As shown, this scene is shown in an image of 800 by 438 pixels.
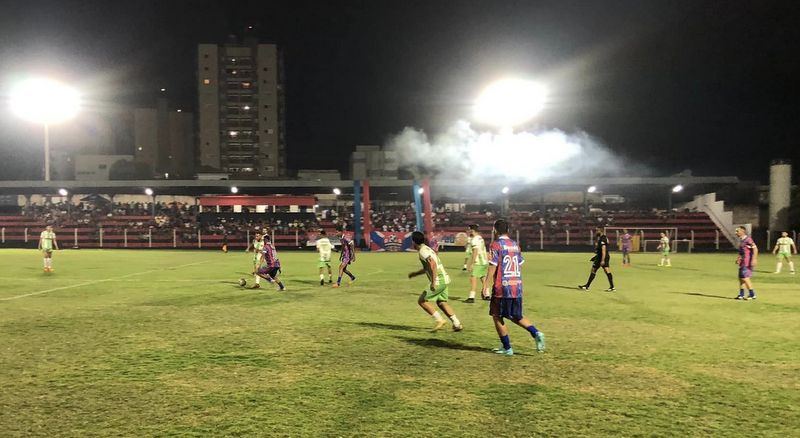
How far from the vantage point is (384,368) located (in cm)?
796

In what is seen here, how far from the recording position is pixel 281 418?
5836mm

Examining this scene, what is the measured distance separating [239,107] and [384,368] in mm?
120537

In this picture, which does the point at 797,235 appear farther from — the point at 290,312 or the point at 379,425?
the point at 379,425

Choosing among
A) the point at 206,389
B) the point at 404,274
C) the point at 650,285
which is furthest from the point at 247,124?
the point at 206,389

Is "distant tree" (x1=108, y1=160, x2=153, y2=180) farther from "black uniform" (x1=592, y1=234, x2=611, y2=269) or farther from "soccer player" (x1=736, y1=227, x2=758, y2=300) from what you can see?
"soccer player" (x1=736, y1=227, x2=758, y2=300)

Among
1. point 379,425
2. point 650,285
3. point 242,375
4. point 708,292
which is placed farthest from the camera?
point 650,285

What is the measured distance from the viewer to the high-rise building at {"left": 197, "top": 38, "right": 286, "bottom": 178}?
117312 mm

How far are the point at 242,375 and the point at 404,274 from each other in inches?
662

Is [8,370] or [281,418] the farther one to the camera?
[8,370]

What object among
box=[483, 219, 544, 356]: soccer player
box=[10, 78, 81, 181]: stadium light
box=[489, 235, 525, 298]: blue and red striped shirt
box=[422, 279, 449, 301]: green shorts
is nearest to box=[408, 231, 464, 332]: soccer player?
box=[422, 279, 449, 301]: green shorts

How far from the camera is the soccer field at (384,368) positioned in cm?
577

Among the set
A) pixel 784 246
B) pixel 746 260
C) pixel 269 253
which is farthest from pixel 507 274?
pixel 784 246

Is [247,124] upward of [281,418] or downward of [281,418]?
upward

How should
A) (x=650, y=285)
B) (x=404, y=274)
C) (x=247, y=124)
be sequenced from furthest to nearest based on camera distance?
(x=247, y=124) < (x=404, y=274) < (x=650, y=285)
